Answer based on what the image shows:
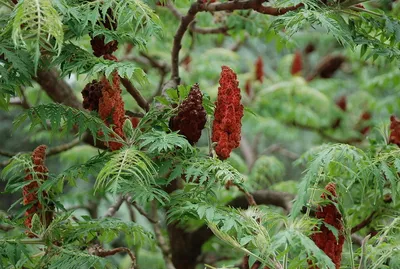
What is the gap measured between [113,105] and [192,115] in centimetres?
23

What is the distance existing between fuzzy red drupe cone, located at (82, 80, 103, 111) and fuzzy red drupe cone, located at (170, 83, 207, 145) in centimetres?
24

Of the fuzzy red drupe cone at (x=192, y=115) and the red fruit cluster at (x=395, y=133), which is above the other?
the fuzzy red drupe cone at (x=192, y=115)

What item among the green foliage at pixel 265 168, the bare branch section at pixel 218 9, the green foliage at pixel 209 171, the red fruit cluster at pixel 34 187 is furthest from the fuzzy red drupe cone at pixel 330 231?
the green foliage at pixel 265 168

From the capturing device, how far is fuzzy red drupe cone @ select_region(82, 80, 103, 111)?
6.06ft

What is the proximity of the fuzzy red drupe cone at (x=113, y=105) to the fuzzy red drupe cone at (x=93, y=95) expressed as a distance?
1.2 inches

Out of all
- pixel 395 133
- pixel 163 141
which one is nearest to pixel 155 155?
pixel 163 141

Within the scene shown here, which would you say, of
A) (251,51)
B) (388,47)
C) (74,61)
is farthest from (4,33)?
(251,51)

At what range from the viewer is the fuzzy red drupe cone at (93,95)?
185 centimetres

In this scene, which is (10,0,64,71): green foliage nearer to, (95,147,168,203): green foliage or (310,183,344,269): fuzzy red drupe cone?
(95,147,168,203): green foliage

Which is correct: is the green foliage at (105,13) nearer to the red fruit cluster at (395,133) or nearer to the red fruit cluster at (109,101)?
the red fruit cluster at (109,101)

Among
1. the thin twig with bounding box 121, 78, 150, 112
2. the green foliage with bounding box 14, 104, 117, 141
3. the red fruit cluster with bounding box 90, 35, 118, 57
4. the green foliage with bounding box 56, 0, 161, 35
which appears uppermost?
the green foliage with bounding box 56, 0, 161, 35

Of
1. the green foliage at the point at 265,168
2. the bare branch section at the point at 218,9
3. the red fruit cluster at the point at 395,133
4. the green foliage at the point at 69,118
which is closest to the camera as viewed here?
the green foliage at the point at 69,118

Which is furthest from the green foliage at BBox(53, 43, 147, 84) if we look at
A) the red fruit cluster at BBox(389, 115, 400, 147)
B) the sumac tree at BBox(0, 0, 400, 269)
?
the red fruit cluster at BBox(389, 115, 400, 147)

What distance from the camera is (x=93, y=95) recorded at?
186 centimetres
